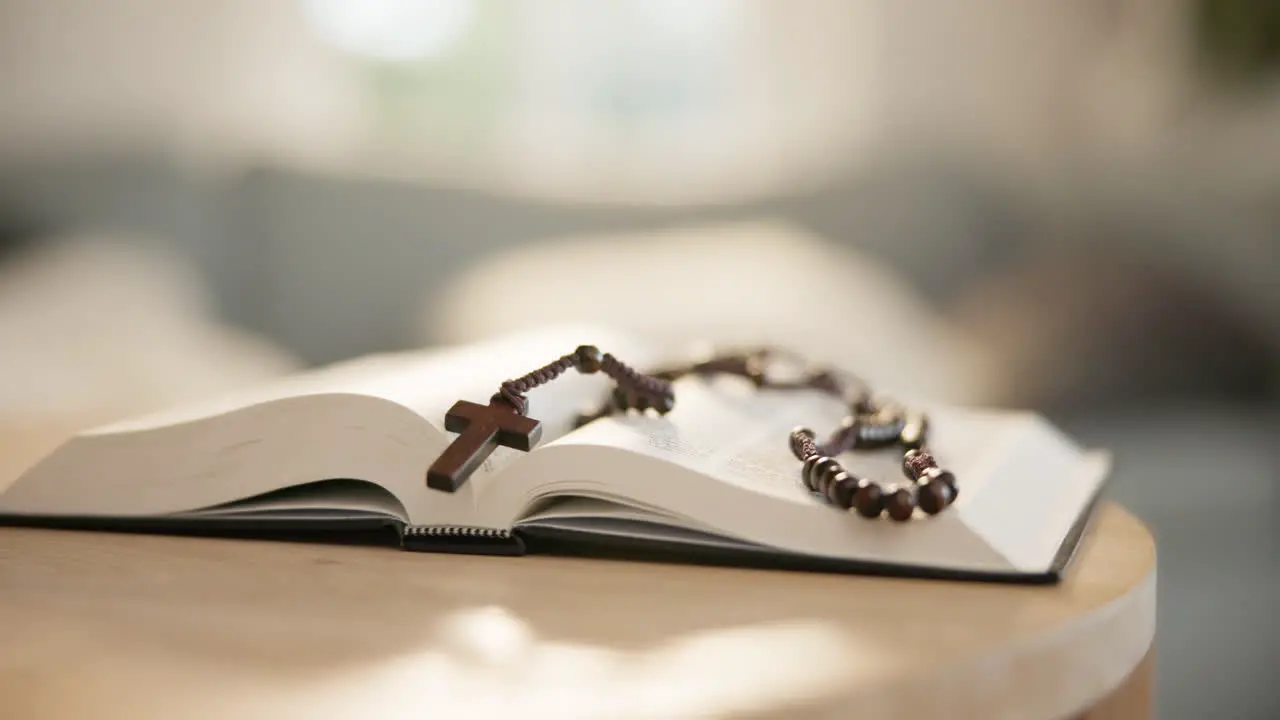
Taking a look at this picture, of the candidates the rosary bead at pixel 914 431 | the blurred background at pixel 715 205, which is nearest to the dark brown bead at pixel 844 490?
the rosary bead at pixel 914 431

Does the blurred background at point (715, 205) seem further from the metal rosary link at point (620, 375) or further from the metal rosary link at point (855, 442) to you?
the metal rosary link at point (620, 375)

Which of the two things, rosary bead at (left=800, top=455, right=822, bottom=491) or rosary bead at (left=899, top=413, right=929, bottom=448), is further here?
rosary bead at (left=899, top=413, right=929, bottom=448)

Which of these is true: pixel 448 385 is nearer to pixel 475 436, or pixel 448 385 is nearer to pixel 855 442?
pixel 475 436

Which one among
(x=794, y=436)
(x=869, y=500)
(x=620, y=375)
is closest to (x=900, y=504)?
(x=869, y=500)

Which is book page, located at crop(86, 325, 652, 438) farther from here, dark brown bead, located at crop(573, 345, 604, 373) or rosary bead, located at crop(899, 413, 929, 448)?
A: rosary bead, located at crop(899, 413, 929, 448)

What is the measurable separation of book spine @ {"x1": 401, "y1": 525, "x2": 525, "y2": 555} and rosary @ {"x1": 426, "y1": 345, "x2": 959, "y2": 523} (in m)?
0.03

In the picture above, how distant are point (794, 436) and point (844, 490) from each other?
109mm

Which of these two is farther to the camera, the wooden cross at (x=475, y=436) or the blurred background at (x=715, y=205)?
the blurred background at (x=715, y=205)

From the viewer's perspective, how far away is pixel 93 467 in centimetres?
80

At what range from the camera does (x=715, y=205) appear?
1477 millimetres

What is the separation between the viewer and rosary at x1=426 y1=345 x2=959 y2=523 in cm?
67

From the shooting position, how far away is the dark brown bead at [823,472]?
693mm

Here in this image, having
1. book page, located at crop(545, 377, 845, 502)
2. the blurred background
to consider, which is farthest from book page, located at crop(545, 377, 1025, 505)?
the blurred background

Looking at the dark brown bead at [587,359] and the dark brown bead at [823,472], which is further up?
the dark brown bead at [587,359]
